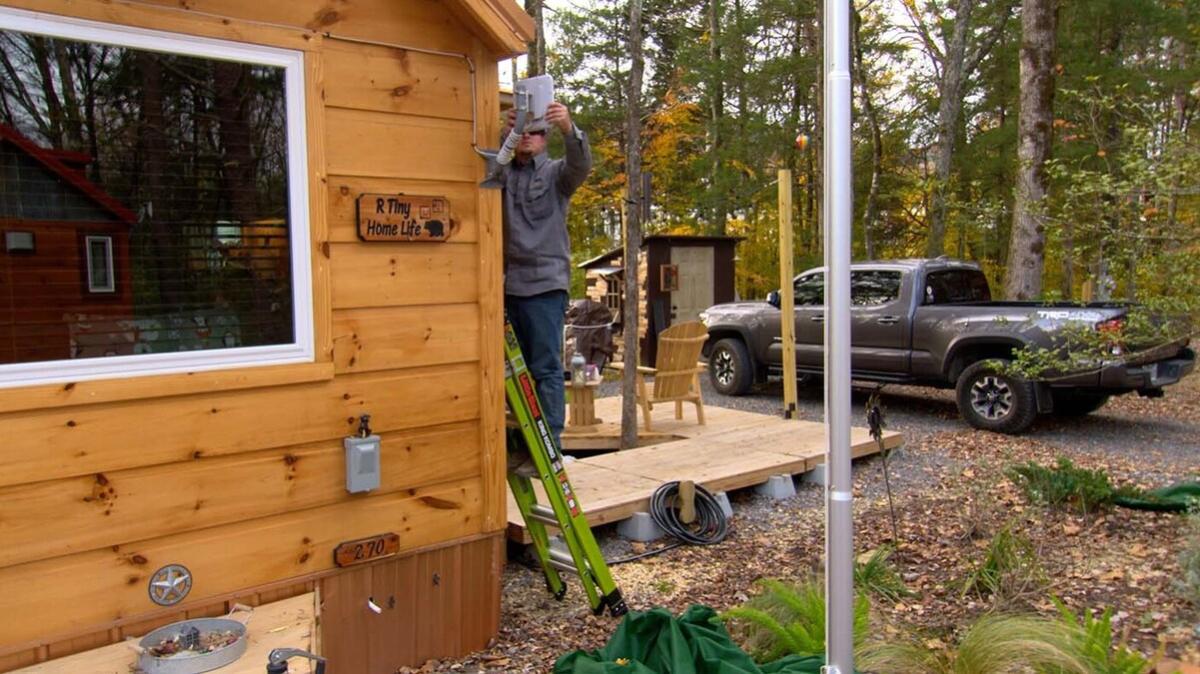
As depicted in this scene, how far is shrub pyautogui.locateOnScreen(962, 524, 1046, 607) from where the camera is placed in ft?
12.8

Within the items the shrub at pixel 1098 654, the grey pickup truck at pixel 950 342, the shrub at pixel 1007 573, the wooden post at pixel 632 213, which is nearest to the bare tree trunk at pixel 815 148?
the grey pickup truck at pixel 950 342

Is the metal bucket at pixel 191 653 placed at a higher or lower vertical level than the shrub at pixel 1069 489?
higher

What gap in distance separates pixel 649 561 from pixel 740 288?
17.8 m

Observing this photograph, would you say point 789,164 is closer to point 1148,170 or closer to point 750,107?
point 750,107

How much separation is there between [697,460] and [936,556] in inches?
73.9

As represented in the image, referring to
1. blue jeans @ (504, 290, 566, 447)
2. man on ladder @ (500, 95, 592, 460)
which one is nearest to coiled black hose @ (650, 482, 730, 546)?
blue jeans @ (504, 290, 566, 447)

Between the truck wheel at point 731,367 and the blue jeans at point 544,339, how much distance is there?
267 inches

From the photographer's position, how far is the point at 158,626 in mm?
2795

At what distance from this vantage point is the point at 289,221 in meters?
3.05

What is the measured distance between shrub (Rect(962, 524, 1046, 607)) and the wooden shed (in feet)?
29.9

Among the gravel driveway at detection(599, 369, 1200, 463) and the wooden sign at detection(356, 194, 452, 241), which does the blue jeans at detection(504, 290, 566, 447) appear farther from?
the gravel driveway at detection(599, 369, 1200, 463)

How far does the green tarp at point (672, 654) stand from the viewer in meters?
2.73

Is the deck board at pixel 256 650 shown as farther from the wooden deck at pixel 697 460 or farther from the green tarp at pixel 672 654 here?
the wooden deck at pixel 697 460

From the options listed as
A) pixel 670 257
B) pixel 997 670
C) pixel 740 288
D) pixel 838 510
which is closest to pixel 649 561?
pixel 997 670
